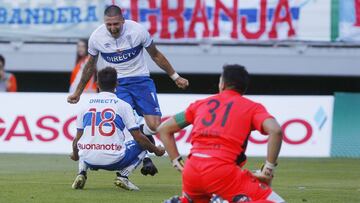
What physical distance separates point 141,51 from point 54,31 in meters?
11.4

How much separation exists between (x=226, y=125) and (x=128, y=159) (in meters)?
4.15

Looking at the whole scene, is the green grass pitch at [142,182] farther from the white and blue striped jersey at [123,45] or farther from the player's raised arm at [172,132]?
the player's raised arm at [172,132]

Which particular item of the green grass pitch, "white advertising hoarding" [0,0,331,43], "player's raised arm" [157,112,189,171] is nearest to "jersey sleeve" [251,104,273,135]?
"player's raised arm" [157,112,189,171]

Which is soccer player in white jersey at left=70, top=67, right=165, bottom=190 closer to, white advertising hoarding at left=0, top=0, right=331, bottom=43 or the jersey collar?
the jersey collar

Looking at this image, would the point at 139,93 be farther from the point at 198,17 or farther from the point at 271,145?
the point at 198,17

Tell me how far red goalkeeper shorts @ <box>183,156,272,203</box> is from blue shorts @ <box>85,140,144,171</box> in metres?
3.96

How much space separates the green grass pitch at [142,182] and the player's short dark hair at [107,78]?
1.18 meters

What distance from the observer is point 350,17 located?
24.4 m

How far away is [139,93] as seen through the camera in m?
14.3

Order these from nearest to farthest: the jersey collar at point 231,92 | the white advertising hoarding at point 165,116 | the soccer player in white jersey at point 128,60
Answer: the jersey collar at point 231,92 → the soccer player in white jersey at point 128,60 → the white advertising hoarding at point 165,116

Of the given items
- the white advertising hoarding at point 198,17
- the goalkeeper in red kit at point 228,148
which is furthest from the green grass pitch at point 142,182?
the white advertising hoarding at point 198,17

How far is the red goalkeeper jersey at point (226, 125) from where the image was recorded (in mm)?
8930

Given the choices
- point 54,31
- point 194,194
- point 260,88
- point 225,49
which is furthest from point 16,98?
point 194,194

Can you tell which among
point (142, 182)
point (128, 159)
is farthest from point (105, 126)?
point (142, 182)
